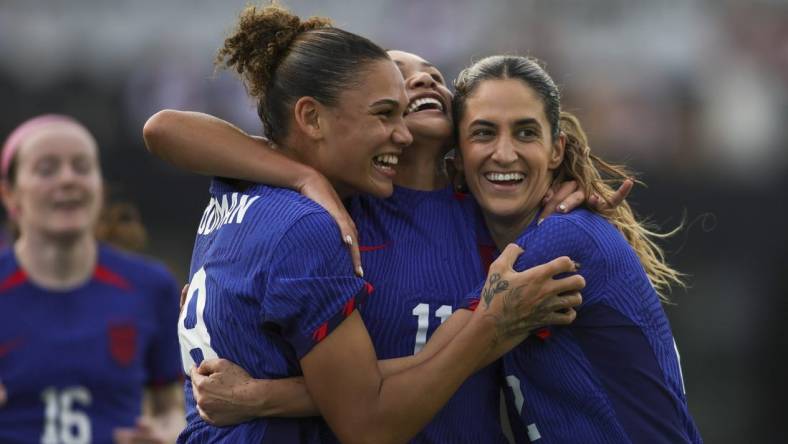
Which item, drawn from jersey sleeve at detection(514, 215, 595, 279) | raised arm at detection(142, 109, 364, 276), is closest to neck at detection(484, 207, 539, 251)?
jersey sleeve at detection(514, 215, 595, 279)

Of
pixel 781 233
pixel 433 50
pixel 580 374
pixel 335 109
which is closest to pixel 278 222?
pixel 335 109

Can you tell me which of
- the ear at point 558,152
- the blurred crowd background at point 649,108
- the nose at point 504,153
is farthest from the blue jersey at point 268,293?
the blurred crowd background at point 649,108

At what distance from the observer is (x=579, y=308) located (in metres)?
4.10

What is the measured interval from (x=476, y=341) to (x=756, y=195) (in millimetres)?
7387

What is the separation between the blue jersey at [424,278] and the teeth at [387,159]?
18 cm

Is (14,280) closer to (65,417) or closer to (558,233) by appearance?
(65,417)

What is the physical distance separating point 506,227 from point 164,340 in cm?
291

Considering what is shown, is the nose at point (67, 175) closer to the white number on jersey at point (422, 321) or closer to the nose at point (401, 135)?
the nose at point (401, 135)

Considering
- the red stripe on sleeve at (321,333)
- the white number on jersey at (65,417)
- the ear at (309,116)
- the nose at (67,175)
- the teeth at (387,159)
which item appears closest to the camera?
the red stripe on sleeve at (321,333)

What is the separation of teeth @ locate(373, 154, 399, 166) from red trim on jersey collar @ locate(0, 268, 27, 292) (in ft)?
9.85

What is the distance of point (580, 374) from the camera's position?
412 centimetres

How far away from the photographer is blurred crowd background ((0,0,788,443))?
1088cm

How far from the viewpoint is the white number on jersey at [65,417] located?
6395 millimetres

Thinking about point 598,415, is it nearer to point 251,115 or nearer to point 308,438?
point 308,438
